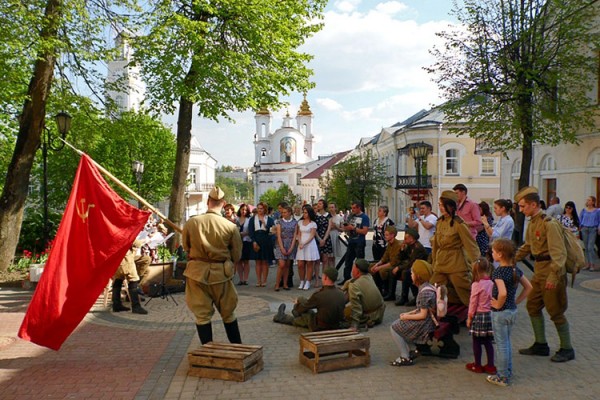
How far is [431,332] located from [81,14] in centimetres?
1185

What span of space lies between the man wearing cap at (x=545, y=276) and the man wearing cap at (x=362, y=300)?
2.23 m

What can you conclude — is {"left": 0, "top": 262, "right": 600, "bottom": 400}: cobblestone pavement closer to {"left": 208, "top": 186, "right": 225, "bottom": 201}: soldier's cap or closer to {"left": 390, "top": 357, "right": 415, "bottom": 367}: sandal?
{"left": 390, "top": 357, "right": 415, "bottom": 367}: sandal

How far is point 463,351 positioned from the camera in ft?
24.1

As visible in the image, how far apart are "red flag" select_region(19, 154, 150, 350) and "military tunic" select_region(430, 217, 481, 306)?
4.12 m

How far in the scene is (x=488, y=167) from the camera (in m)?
43.5

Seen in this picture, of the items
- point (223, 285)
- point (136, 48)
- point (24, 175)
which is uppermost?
point (136, 48)

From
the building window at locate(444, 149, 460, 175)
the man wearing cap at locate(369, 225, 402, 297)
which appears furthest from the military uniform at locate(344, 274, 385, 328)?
the building window at locate(444, 149, 460, 175)

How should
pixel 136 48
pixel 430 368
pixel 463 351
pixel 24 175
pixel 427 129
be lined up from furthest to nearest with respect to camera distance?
pixel 427 129 → pixel 136 48 → pixel 24 175 → pixel 463 351 → pixel 430 368

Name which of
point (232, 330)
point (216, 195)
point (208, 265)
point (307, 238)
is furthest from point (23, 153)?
point (232, 330)

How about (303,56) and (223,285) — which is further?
(303,56)

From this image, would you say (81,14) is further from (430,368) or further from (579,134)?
(579,134)

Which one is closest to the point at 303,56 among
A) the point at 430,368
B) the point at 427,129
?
the point at 430,368

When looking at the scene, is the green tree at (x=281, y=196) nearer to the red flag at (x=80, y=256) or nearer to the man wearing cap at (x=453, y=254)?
the man wearing cap at (x=453, y=254)

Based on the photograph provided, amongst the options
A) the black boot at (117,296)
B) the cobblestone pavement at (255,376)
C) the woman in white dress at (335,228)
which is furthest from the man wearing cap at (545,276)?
the black boot at (117,296)
